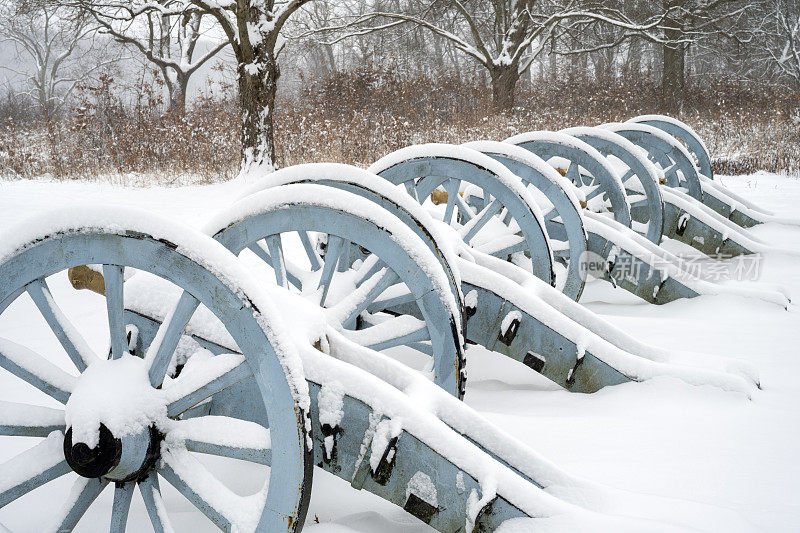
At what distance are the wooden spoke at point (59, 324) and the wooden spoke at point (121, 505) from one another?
0.31 m

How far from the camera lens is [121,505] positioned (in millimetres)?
1476

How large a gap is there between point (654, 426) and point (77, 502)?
6.14ft

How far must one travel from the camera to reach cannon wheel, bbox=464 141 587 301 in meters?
3.36

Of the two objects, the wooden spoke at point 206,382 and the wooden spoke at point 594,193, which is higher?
the wooden spoke at point 206,382

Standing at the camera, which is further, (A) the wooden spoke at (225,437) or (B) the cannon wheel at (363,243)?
(B) the cannon wheel at (363,243)

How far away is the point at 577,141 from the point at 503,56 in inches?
365

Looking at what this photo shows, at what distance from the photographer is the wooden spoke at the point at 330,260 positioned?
2.05 metres

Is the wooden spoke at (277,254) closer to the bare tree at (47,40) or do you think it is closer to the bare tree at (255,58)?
the bare tree at (255,58)

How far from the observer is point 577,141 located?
3941mm

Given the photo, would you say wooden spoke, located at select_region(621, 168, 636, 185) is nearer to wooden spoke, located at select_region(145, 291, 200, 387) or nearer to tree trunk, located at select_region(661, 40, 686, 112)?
wooden spoke, located at select_region(145, 291, 200, 387)

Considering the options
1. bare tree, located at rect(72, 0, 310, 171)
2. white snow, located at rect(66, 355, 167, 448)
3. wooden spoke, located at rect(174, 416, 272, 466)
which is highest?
bare tree, located at rect(72, 0, 310, 171)

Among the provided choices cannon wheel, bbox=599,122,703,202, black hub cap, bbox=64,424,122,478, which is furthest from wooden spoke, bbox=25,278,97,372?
cannon wheel, bbox=599,122,703,202

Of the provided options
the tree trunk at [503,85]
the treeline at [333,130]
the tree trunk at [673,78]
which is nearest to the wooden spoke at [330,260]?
the treeline at [333,130]

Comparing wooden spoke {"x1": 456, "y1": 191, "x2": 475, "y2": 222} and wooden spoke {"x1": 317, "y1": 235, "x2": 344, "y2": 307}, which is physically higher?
wooden spoke {"x1": 317, "y1": 235, "x2": 344, "y2": 307}
